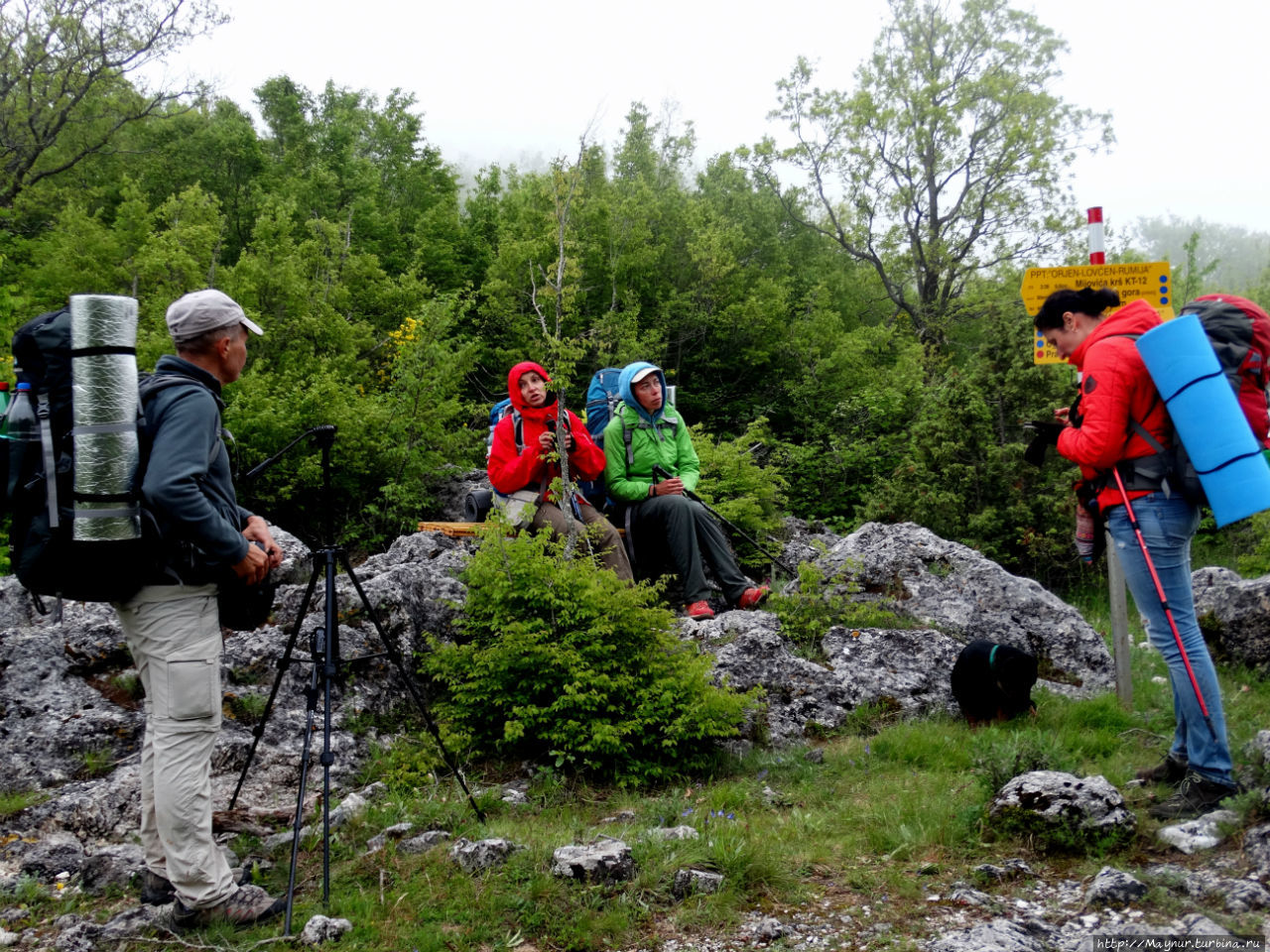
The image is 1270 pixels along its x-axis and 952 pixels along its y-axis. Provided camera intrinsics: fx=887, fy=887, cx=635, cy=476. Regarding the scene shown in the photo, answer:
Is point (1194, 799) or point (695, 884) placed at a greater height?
point (1194, 799)

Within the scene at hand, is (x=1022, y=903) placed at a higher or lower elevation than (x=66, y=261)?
lower

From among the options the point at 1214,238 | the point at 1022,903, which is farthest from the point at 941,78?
the point at 1214,238

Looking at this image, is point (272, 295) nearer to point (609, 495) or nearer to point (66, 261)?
point (66, 261)

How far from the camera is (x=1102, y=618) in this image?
8719mm

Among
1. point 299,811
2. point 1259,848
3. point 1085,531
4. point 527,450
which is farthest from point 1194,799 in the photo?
point 527,450

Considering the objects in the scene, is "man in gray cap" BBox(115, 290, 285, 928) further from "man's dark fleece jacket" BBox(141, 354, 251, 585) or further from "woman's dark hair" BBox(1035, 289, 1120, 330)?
"woman's dark hair" BBox(1035, 289, 1120, 330)

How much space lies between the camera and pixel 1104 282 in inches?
229

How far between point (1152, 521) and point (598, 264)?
52.5ft

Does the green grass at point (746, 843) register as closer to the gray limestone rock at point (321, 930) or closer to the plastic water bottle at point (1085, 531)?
the gray limestone rock at point (321, 930)

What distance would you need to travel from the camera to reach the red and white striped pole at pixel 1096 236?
19.2 ft

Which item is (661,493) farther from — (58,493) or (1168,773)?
(58,493)

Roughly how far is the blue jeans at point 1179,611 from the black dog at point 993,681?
123cm

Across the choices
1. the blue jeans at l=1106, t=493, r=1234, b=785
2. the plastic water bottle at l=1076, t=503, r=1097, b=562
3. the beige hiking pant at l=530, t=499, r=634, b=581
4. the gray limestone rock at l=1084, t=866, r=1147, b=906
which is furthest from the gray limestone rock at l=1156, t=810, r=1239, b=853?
the beige hiking pant at l=530, t=499, r=634, b=581

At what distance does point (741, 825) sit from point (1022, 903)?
3.91ft
